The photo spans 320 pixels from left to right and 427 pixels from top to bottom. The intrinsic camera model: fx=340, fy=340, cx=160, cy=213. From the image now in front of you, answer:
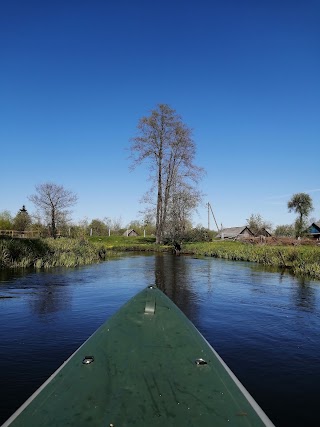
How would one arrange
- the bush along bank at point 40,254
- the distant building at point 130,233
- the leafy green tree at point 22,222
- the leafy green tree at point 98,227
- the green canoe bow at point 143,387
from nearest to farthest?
1. the green canoe bow at point 143,387
2. the bush along bank at point 40,254
3. the leafy green tree at point 22,222
4. the leafy green tree at point 98,227
5. the distant building at point 130,233

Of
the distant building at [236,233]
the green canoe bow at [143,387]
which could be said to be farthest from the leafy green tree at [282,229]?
the green canoe bow at [143,387]

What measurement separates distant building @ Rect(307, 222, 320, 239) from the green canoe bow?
184ft

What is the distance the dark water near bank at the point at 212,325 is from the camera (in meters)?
4.17

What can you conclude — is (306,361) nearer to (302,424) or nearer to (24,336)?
(302,424)

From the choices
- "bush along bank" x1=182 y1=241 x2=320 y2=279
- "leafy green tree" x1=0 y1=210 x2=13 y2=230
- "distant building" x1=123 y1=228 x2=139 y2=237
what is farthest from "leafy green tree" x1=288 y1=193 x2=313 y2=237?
"leafy green tree" x1=0 y1=210 x2=13 y2=230

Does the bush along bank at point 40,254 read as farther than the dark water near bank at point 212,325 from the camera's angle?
Yes

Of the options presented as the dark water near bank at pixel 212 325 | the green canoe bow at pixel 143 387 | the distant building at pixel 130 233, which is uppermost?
the distant building at pixel 130 233

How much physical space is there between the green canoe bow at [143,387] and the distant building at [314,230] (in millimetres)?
56211

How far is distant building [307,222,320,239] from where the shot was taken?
55.2 m

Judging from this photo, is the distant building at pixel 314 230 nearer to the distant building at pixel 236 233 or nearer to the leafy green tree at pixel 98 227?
the distant building at pixel 236 233

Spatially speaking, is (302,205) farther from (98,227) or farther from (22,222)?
(22,222)

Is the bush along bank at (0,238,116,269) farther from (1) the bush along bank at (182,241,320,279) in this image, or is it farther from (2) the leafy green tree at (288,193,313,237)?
(2) the leafy green tree at (288,193,313,237)

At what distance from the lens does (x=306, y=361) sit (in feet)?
17.2

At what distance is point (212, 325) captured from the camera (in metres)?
7.11
